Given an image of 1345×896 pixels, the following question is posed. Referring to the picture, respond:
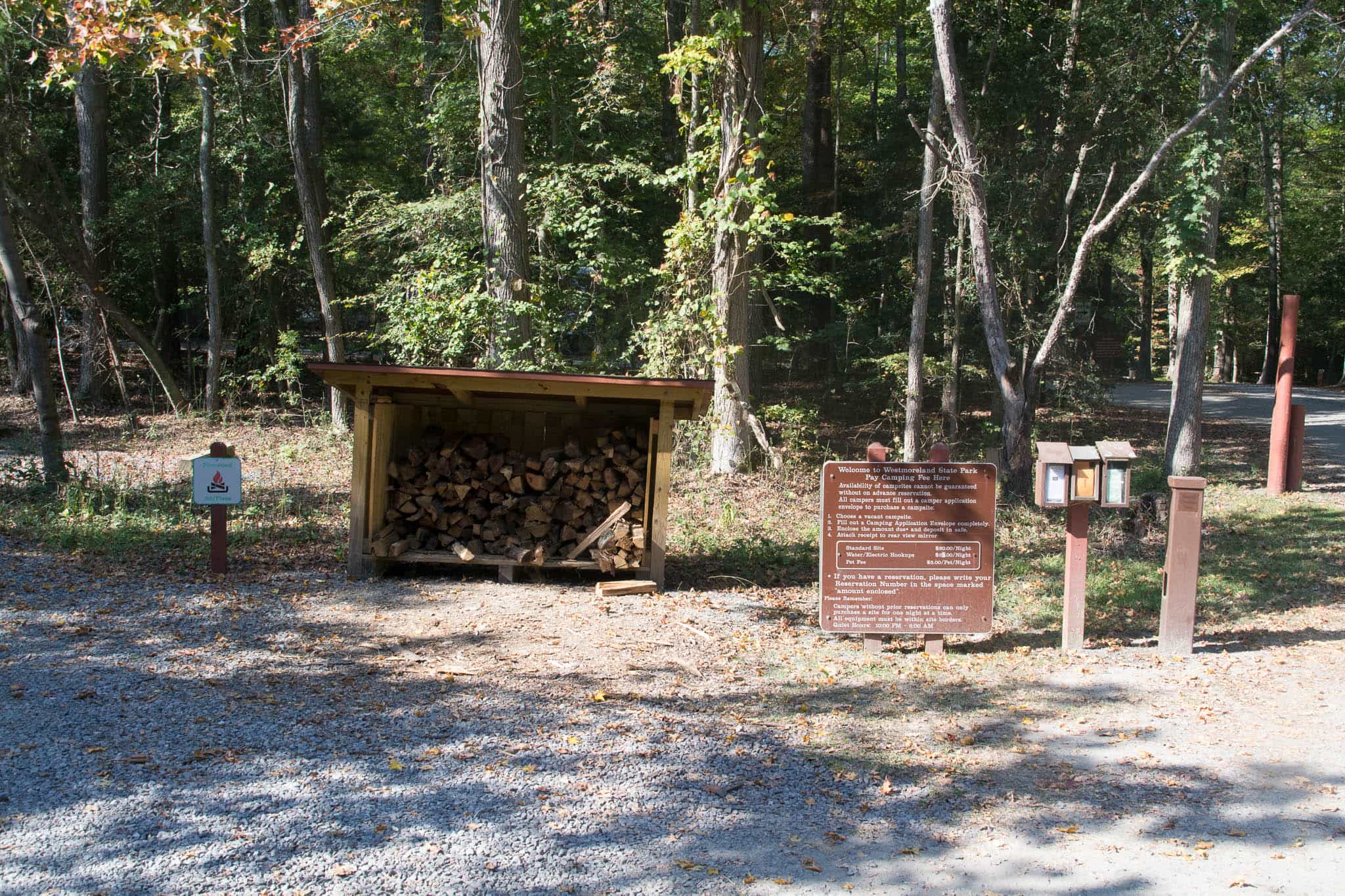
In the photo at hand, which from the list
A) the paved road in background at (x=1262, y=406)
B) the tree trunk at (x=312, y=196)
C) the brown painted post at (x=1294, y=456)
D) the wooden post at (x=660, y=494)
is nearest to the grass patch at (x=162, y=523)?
the wooden post at (x=660, y=494)

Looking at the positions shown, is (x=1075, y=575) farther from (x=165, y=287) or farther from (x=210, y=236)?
(x=165, y=287)

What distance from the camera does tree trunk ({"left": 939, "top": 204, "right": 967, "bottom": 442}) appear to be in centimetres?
1633

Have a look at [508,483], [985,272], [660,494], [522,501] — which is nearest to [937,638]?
[660,494]

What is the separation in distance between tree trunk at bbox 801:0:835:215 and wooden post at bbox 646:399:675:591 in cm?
1330

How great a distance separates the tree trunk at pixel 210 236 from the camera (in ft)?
58.9

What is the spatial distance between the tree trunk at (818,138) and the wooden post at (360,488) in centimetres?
1409

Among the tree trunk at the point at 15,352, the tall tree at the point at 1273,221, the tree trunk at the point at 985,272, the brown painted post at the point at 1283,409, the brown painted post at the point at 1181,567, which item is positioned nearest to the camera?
the brown painted post at the point at 1181,567

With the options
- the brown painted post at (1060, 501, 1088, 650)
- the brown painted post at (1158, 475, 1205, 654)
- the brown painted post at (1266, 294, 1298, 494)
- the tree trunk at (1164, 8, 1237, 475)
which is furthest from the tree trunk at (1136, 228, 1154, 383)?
the brown painted post at (1060, 501, 1088, 650)

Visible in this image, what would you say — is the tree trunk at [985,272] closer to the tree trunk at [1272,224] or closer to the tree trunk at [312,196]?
the tree trunk at [312,196]

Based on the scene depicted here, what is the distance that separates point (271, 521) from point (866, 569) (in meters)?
6.45

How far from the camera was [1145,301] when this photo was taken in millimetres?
31141

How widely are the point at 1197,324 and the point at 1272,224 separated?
21642 millimetres

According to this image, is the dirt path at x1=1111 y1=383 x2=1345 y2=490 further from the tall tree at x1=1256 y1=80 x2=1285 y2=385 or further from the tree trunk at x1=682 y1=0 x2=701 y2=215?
the tree trunk at x1=682 y1=0 x2=701 y2=215

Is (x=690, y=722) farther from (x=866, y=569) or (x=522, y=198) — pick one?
(x=522, y=198)
